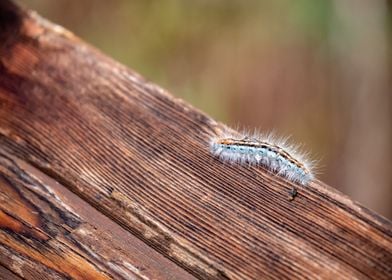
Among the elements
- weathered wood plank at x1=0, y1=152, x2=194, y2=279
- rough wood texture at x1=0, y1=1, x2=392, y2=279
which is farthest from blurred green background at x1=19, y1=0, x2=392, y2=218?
weathered wood plank at x1=0, y1=152, x2=194, y2=279

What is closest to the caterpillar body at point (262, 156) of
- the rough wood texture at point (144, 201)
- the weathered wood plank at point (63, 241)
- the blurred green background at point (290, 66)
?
the rough wood texture at point (144, 201)

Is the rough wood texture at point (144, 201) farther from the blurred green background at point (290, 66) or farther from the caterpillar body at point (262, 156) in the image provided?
the blurred green background at point (290, 66)

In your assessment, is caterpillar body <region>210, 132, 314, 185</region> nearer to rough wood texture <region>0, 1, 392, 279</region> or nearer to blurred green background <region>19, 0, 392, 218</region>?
rough wood texture <region>0, 1, 392, 279</region>

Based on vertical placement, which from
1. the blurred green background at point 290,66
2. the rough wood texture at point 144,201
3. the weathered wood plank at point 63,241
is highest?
the blurred green background at point 290,66

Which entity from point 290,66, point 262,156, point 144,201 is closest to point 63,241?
point 144,201

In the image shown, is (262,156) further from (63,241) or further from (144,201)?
A: (63,241)
